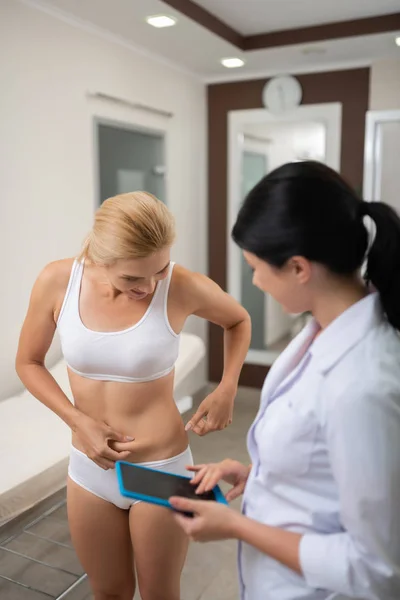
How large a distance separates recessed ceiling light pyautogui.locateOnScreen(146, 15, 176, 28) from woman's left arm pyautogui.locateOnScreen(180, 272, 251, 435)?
2.01 m

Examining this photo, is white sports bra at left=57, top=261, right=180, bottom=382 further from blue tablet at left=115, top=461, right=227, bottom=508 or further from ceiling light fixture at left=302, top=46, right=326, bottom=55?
ceiling light fixture at left=302, top=46, right=326, bottom=55

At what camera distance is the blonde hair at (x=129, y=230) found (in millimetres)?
1209

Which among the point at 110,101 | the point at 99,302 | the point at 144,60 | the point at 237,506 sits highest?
the point at 144,60

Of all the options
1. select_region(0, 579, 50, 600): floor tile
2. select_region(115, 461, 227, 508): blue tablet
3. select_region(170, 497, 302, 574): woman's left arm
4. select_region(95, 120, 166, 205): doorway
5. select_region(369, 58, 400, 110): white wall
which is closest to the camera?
select_region(170, 497, 302, 574): woman's left arm

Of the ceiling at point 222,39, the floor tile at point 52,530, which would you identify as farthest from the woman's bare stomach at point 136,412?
the ceiling at point 222,39

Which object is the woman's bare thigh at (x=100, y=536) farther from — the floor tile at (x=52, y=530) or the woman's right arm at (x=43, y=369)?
the floor tile at (x=52, y=530)

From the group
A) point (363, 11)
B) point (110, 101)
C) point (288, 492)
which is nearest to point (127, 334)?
point (288, 492)

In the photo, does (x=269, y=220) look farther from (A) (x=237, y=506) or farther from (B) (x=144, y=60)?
(B) (x=144, y=60)

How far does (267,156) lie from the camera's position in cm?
428

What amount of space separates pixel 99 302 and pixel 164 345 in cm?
19

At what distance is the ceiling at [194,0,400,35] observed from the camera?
2971 mm

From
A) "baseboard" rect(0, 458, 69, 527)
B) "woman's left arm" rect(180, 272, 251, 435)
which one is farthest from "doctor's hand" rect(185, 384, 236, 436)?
"baseboard" rect(0, 458, 69, 527)

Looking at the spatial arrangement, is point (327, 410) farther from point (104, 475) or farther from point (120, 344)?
point (104, 475)

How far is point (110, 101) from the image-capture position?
3285mm
